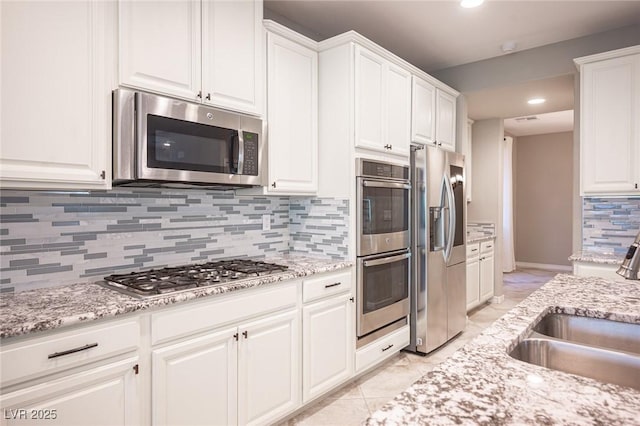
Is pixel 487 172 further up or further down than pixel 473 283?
further up

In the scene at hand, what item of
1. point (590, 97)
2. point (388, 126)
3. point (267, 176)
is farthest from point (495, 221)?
point (267, 176)

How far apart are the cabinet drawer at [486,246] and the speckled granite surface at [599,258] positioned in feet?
4.61

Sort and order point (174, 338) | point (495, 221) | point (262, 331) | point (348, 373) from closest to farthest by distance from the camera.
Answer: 1. point (174, 338)
2. point (262, 331)
3. point (348, 373)
4. point (495, 221)

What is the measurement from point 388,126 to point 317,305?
1484 millimetres

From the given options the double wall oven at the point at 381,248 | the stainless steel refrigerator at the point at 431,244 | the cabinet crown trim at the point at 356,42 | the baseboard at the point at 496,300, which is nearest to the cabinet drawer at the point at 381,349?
the double wall oven at the point at 381,248

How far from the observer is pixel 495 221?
17.4 ft

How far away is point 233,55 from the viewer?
2227 mm

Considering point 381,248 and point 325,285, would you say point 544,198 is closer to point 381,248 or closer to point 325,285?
point 381,248

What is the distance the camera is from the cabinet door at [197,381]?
163cm

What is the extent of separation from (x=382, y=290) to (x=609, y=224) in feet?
6.83

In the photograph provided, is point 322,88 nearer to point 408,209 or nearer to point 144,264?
point 408,209

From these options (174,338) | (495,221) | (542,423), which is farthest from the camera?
(495,221)

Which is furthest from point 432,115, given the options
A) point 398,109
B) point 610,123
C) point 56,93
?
point 56,93

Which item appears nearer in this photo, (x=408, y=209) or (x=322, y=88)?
(x=322, y=88)
